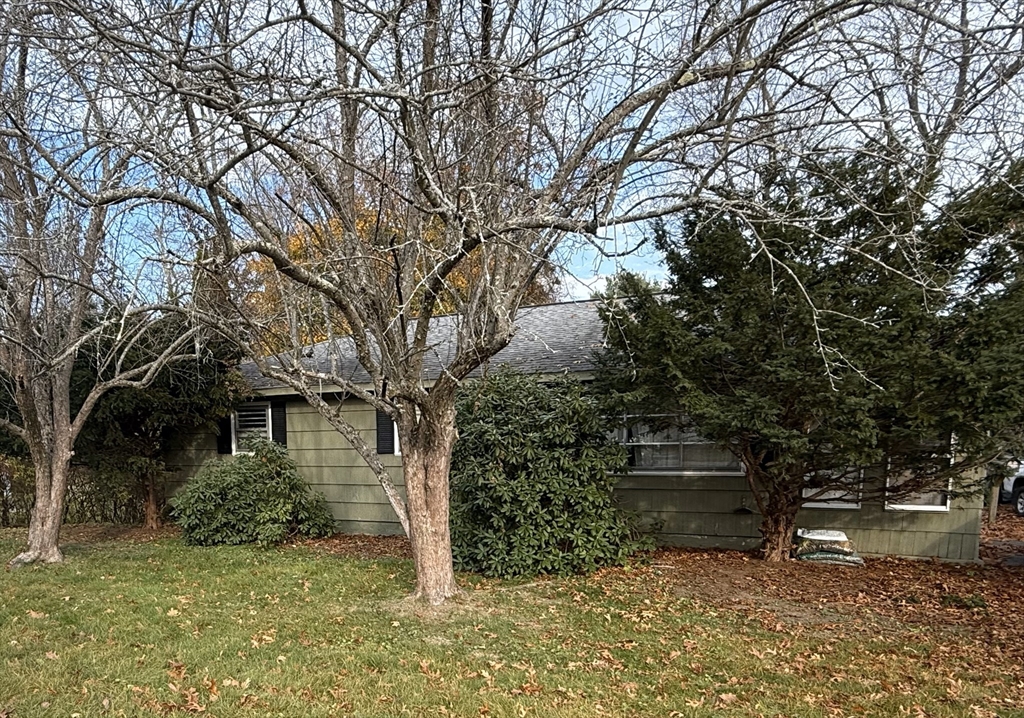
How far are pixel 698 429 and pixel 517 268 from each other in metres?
2.99

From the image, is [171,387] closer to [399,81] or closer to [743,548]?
[399,81]

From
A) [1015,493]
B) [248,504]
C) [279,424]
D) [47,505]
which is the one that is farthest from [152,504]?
[1015,493]

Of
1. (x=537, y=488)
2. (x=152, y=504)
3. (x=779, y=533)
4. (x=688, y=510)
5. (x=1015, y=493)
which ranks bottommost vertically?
(x=1015, y=493)

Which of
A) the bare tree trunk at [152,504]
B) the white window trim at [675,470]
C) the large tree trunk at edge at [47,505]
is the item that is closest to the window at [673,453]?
the white window trim at [675,470]

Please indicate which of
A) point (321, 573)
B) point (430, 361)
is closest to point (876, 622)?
point (321, 573)

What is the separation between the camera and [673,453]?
8930 mm

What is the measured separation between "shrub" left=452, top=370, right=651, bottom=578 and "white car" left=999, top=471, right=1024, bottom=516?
9.22 m

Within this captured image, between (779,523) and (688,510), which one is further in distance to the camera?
(688,510)

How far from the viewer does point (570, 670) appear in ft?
14.8

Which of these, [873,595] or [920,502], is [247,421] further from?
[920,502]

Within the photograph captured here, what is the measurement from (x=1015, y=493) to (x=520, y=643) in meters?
12.5

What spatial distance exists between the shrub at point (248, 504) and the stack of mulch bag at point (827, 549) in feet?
22.7

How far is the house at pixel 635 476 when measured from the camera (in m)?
7.92

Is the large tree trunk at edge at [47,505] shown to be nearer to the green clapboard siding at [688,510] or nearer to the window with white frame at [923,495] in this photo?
the green clapboard siding at [688,510]
